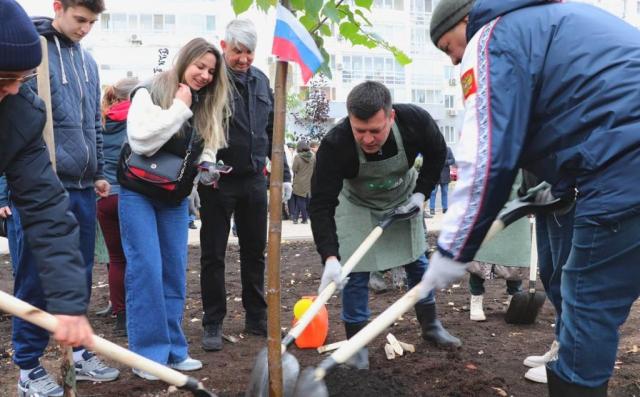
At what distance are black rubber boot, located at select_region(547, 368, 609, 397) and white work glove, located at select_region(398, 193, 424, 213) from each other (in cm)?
174

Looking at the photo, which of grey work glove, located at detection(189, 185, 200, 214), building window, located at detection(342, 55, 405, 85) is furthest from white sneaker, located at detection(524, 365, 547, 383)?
building window, located at detection(342, 55, 405, 85)

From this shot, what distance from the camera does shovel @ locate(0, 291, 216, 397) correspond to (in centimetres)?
195

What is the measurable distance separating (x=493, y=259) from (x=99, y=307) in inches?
133

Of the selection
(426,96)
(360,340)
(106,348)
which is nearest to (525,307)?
(360,340)

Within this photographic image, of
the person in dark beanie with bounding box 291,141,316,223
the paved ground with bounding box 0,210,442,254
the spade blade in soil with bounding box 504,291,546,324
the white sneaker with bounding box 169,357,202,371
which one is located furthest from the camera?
the person in dark beanie with bounding box 291,141,316,223

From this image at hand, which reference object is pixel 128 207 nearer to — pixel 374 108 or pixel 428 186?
pixel 374 108

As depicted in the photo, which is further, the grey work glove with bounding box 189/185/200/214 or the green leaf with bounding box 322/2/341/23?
the grey work glove with bounding box 189/185/200/214

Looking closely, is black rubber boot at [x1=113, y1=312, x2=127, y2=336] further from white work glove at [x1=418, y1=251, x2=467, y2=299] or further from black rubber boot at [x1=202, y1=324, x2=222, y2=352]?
white work glove at [x1=418, y1=251, x2=467, y2=299]

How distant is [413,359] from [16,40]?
270 centimetres

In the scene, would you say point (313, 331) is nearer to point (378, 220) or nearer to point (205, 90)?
point (378, 220)

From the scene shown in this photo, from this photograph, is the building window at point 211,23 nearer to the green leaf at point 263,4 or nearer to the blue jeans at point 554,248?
the blue jeans at point 554,248

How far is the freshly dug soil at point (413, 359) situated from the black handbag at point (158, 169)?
1.09 m

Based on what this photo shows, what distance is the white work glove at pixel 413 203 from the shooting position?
3791mm

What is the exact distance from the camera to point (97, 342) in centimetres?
205
